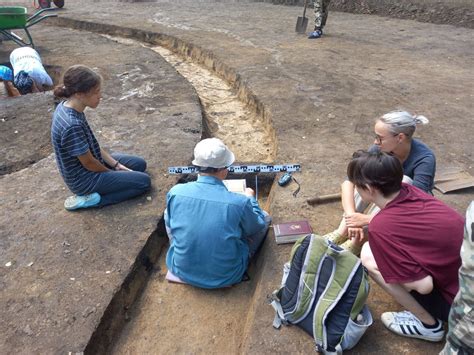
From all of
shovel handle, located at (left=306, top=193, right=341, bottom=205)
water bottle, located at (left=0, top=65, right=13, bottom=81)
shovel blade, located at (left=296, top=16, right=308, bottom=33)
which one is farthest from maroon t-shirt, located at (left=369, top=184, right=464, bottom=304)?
shovel blade, located at (left=296, top=16, right=308, bottom=33)

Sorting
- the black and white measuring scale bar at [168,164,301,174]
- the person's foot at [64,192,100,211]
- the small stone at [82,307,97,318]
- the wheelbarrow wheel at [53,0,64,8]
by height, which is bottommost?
the small stone at [82,307,97,318]

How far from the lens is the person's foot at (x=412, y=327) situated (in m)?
2.29

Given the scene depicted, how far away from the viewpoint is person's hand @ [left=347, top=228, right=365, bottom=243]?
272 cm

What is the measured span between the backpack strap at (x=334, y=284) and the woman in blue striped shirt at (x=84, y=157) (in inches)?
81.5

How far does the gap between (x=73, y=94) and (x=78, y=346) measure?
187 centimetres

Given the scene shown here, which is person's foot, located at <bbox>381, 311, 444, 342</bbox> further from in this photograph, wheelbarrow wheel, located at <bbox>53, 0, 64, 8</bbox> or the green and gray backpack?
wheelbarrow wheel, located at <bbox>53, 0, 64, 8</bbox>

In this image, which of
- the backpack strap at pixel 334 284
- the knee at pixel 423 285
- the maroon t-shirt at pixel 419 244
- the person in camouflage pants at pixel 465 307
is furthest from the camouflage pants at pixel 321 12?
the person in camouflage pants at pixel 465 307

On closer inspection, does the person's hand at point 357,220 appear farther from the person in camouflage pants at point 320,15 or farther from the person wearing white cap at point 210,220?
the person in camouflage pants at point 320,15

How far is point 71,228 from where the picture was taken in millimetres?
3346

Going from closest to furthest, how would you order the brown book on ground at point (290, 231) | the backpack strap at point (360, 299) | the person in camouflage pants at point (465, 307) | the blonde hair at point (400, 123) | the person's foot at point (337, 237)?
the person in camouflage pants at point (465, 307)
the backpack strap at point (360, 299)
the blonde hair at point (400, 123)
the person's foot at point (337, 237)
the brown book on ground at point (290, 231)

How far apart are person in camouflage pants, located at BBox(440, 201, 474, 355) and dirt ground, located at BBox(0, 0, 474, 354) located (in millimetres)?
524

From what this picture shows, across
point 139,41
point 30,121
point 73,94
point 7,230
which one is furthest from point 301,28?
point 7,230

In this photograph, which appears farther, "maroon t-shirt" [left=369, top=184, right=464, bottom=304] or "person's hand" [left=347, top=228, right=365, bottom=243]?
"person's hand" [left=347, top=228, right=365, bottom=243]

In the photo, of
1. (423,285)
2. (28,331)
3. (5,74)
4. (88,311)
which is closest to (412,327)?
(423,285)
